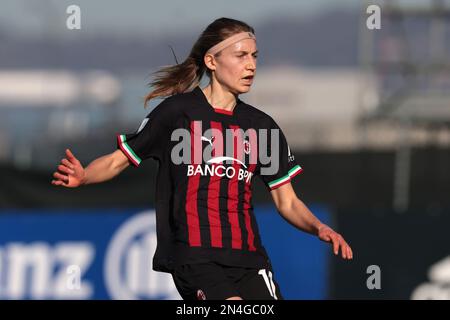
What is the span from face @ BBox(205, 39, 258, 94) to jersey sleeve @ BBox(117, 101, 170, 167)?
371 millimetres

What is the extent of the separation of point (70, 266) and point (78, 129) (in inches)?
645

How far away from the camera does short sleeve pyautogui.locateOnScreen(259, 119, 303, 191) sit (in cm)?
581

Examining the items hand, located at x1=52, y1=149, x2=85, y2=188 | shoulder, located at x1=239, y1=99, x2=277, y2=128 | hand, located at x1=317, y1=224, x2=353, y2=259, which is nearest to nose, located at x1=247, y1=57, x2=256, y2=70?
shoulder, located at x1=239, y1=99, x2=277, y2=128

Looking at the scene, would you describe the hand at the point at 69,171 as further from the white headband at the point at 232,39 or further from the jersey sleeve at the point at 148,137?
the white headband at the point at 232,39

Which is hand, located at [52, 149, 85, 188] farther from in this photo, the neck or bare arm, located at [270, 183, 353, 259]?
bare arm, located at [270, 183, 353, 259]

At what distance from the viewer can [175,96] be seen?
18.9ft

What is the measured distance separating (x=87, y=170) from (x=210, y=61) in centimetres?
89

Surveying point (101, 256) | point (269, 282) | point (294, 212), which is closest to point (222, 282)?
point (269, 282)

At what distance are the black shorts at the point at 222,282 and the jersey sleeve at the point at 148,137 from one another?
645mm

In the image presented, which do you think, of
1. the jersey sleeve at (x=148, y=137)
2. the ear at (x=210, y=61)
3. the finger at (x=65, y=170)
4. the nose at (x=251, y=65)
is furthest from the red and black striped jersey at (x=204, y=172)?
the finger at (x=65, y=170)

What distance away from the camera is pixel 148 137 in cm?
Answer: 567

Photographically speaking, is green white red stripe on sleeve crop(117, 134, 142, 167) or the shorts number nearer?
the shorts number

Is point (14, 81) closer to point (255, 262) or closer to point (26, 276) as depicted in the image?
point (26, 276)

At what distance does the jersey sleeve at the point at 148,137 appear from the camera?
223 inches
